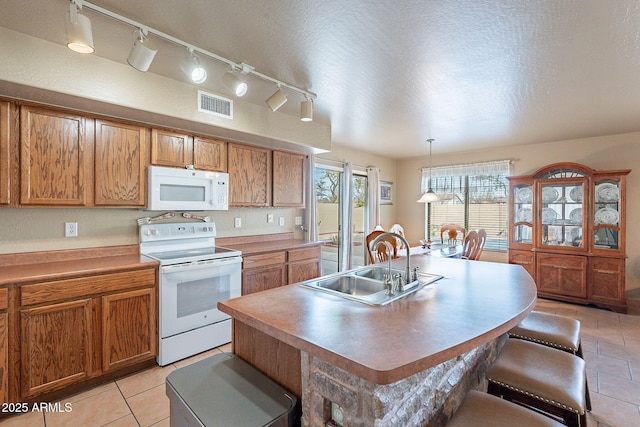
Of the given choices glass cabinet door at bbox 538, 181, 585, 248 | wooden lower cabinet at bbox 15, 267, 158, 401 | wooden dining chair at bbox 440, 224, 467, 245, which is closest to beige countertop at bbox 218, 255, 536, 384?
wooden lower cabinet at bbox 15, 267, 158, 401

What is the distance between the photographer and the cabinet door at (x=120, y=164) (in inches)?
97.3

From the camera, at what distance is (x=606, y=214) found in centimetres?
408

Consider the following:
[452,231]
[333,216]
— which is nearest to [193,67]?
[333,216]

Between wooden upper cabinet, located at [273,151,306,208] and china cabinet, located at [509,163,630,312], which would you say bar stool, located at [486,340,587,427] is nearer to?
wooden upper cabinet, located at [273,151,306,208]

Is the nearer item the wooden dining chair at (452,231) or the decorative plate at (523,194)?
the decorative plate at (523,194)

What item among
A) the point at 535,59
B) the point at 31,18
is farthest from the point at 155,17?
the point at 535,59

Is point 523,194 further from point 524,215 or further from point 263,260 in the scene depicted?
point 263,260

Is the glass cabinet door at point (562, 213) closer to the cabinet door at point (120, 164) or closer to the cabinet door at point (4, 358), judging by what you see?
the cabinet door at point (120, 164)

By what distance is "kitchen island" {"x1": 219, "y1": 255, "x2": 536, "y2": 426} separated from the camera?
3.29 ft

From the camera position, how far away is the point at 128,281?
2.39 meters

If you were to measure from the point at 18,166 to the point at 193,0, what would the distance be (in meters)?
1.70

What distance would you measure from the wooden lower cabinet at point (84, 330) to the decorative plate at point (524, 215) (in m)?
4.93

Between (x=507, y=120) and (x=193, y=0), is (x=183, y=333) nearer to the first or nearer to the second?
(x=193, y=0)

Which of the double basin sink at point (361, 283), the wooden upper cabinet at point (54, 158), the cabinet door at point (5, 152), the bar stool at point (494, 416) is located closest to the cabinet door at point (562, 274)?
the double basin sink at point (361, 283)
